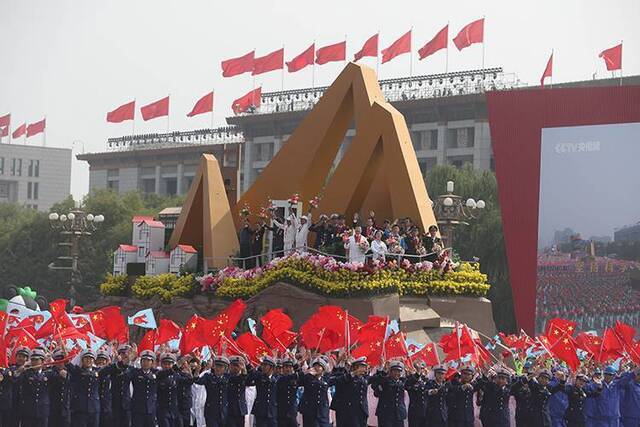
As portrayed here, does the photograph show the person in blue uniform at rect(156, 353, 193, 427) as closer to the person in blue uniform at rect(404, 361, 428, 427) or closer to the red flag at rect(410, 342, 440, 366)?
the person in blue uniform at rect(404, 361, 428, 427)

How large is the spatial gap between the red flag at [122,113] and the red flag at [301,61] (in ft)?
29.5

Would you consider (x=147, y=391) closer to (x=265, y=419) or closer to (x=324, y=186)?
(x=265, y=419)

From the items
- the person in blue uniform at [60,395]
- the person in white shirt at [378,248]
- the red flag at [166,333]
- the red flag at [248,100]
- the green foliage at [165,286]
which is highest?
the red flag at [248,100]

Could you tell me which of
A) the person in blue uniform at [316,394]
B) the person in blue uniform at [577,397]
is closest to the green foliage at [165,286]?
the person in blue uniform at [316,394]

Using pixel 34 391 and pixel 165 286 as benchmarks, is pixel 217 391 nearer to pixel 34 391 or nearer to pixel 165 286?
pixel 34 391

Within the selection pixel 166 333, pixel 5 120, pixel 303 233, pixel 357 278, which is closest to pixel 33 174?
pixel 5 120

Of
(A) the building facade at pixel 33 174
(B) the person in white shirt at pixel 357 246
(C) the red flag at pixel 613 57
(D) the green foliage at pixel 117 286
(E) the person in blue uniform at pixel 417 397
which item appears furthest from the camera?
(A) the building facade at pixel 33 174

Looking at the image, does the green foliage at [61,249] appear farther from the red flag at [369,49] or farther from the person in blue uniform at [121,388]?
the person in blue uniform at [121,388]

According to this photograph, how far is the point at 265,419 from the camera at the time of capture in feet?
51.7

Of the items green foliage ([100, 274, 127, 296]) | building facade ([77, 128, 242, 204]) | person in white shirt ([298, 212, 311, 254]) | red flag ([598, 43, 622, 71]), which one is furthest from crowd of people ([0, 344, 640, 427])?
building facade ([77, 128, 242, 204])

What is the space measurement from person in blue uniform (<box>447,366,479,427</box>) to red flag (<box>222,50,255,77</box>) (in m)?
39.7

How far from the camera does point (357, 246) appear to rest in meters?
22.2

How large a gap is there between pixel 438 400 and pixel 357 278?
644 centimetres

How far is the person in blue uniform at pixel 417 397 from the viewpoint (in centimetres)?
1571
